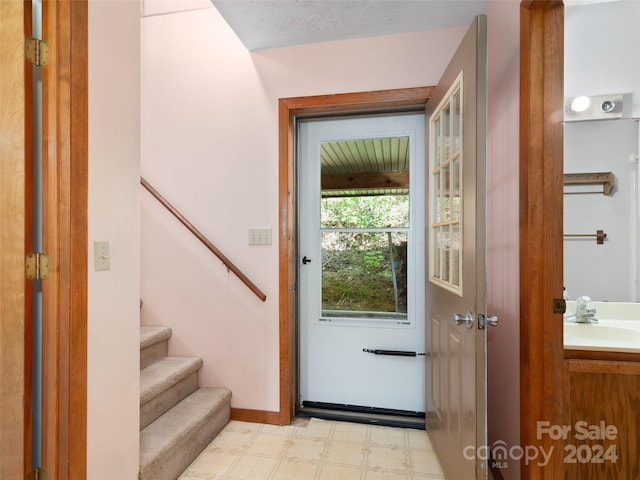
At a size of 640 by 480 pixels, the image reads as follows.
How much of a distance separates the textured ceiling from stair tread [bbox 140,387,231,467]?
223 cm

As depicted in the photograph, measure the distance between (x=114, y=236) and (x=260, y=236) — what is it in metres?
0.99

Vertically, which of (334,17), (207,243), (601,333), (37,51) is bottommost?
(601,333)

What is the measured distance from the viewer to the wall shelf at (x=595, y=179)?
166 cm

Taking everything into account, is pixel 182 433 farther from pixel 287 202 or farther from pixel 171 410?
pixel 287 202

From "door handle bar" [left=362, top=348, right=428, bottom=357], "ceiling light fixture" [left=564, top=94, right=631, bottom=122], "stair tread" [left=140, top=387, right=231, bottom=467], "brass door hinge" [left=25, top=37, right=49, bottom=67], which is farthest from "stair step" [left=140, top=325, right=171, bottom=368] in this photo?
"ceiling light fixture" [left=564, top=94, right=631, bottom=122]

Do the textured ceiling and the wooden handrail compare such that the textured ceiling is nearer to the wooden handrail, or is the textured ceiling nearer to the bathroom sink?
the wooden handrail

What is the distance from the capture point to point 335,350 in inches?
93.0

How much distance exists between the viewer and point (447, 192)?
1662mm

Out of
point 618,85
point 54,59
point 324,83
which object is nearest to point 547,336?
point 618,85

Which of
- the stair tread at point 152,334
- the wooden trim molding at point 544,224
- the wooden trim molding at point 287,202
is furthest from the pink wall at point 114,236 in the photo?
the wooden trim molding at point 544,224

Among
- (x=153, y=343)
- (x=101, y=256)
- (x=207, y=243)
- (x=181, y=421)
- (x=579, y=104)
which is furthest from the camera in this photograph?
(x=207, y=243)

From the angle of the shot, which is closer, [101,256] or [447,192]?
[101,256]

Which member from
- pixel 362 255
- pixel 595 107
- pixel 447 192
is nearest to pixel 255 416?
pixel 362 255

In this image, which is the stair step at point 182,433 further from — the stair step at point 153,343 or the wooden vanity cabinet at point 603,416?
the wooden vanity cabinet at point 603,416
